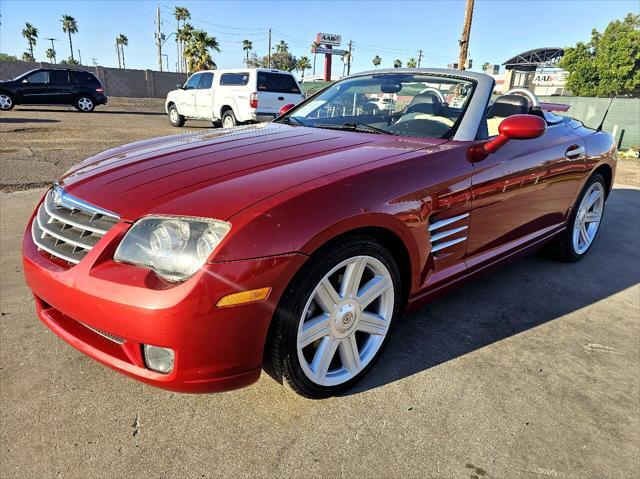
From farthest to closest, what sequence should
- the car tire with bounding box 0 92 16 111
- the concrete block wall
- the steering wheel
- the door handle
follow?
the concrete block wall
the car tire with bounding box 0 92 16 111
the steering wheel
the door handle

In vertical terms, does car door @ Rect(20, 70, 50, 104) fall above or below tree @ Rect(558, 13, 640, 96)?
below

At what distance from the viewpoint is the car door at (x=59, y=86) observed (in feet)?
56.8

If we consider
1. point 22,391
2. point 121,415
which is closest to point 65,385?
point 22,391

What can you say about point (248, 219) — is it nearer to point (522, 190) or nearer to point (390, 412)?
point (390, 412)

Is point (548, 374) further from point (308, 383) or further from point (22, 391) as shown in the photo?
point (22, 391)

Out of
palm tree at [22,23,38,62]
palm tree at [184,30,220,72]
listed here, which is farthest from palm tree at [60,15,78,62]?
palm tree at [184,30,220,72]

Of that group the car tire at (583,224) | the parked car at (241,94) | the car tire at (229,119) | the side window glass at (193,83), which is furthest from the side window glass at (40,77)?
the car tire at (583,224)

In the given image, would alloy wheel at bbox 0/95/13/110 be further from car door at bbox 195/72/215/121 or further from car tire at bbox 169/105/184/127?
car door at bbox 195/72/215/121

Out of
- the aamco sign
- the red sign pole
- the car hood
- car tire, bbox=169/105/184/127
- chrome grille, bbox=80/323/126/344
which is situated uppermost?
the aamco sign

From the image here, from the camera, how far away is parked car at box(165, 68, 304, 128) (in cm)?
1148

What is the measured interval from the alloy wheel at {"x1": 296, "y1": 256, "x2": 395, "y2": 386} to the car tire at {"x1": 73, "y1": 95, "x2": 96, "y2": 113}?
767 inches

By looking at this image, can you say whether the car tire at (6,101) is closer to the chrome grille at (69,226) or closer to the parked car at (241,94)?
the parked car at (241,94)

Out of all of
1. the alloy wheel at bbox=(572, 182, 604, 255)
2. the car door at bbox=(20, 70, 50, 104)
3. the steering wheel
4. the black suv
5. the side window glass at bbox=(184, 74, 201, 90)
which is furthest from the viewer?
the car door at bbox=(20, 70, 50, 104)

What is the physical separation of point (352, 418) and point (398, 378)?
38 centimetres
